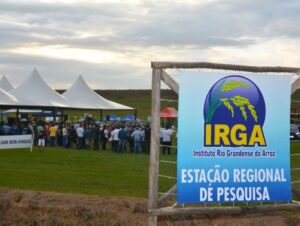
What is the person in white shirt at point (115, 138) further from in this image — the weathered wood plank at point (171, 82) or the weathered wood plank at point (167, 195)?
the weathered wood plank at point (171, 82)

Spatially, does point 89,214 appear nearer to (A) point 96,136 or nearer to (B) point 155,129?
(B) point 155,129

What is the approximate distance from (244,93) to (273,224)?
145 inches

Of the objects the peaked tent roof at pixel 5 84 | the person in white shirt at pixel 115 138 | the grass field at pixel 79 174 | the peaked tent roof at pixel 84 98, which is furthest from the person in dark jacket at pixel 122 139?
the peaked tent roof at pixel 5 84

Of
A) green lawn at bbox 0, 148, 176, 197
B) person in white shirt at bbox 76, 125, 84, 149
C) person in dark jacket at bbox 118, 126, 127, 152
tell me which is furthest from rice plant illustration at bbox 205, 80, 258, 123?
person in white shirt at bbox 76, 125, 84, 149

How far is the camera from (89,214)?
39.3 ft

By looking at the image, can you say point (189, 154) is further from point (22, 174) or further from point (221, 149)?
point (22, 174)

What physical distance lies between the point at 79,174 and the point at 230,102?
12516mm

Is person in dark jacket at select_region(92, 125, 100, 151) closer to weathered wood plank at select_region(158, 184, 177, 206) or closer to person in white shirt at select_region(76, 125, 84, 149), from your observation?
person in white shirt at select_region(76, 125, 84, 149)

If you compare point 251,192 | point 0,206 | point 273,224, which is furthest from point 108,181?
point 251,192

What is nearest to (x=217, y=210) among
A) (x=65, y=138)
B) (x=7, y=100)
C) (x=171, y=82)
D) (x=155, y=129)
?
(x=155, y=129)

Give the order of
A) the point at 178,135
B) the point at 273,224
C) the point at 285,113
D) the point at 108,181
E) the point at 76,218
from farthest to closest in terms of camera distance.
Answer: the point at 108,181
the point at 76,218
the point at 273,224
the point at 285,113
the point at 178,135

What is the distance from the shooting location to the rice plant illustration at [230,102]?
8000mm

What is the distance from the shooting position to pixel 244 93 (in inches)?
320

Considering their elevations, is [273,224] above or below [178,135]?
below
